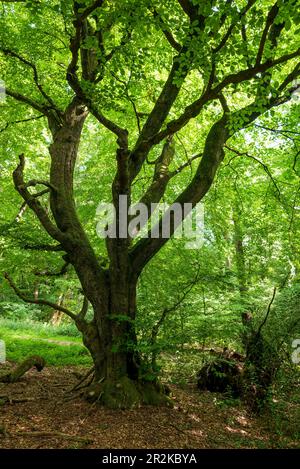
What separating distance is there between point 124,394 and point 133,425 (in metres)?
0.62

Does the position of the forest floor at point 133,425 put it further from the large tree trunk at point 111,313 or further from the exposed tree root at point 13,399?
the large tree trunk at point 111,313

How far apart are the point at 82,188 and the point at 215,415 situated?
8.08 m

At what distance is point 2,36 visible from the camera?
272 inches

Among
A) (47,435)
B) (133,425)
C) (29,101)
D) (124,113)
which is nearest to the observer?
(47,435)

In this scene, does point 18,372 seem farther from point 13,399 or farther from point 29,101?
point 29,101

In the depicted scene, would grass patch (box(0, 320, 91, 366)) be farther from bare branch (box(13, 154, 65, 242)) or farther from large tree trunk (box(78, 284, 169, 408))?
bare branch (box(13, 154, 65, 242))

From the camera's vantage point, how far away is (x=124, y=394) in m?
5.71

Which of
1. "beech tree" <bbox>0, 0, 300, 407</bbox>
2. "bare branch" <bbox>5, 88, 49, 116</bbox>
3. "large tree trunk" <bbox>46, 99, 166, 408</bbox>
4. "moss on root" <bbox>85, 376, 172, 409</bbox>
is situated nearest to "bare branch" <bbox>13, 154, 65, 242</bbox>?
"beech tree" <bbox>0, 0, 300, 407</bbox>

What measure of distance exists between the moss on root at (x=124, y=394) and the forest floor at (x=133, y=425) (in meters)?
0.12

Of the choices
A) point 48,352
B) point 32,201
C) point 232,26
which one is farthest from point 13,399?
point 232,26

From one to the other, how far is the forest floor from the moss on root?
120 mm

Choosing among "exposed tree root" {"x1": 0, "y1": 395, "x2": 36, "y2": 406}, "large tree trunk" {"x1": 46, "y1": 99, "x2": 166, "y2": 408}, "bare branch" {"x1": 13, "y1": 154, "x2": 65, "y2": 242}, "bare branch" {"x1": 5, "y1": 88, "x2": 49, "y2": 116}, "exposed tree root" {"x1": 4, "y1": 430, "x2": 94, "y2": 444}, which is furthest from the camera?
"bare branch" {"x1": 5, "y1": 88, "x2": 49, "y2": 116}

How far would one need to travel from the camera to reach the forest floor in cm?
458
